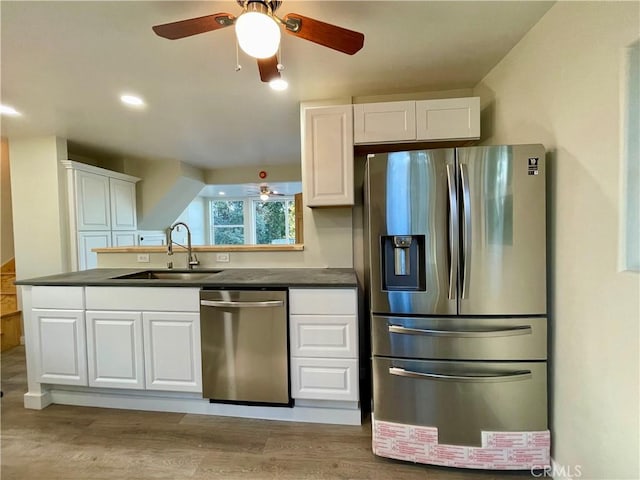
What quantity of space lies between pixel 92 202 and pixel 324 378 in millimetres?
Result: 3668

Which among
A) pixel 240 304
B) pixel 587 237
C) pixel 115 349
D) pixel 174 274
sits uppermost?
pixel 587 237

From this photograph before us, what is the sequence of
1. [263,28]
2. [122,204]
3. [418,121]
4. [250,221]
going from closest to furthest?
[263,28] < [418,121] < [122,204] < [250,221]

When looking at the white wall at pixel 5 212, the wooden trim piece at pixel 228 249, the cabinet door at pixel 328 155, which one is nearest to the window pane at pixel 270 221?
the white wall at pixel 5 212

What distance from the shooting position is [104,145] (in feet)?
12.8

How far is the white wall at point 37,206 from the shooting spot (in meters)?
3.38

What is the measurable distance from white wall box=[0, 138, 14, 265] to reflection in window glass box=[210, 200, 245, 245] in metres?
4.41

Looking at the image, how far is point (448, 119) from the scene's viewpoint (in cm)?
211

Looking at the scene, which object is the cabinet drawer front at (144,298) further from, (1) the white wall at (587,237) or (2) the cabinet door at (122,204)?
(2) the cabinet door at (122,204)

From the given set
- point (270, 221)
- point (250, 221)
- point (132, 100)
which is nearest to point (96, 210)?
point (132, 100)

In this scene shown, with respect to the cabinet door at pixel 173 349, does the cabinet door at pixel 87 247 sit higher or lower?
higher

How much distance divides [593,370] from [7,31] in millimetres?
3296

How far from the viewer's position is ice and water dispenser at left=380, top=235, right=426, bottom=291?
1.63 meters

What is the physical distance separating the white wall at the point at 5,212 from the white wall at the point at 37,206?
2.11 feet
